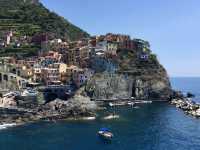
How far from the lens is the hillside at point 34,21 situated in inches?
6717

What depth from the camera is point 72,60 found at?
142125 mm

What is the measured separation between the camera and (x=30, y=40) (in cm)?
15762

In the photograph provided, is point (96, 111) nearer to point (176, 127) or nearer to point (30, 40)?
point (176, 127)

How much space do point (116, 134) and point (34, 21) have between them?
10856cm

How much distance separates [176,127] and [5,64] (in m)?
55.6

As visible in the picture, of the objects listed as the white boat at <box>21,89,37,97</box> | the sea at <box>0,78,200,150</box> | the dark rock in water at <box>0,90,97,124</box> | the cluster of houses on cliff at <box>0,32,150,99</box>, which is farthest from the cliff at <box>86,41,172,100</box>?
the sea at <box>0,78,200,150</box>

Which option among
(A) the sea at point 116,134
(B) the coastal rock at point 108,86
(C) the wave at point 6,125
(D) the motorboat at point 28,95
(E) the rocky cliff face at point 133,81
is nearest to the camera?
(A) the sea at point 116,134

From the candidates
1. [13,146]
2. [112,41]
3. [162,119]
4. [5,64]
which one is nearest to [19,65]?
[5,64]

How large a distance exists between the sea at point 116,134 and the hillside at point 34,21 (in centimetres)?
7864

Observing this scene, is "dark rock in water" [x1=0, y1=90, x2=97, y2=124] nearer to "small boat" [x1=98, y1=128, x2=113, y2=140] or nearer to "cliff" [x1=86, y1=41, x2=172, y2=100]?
"cliff" [x1=86, y1=41, x2=172, y2=100]

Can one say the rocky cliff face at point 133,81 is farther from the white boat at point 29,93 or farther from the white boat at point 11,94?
the white boat at point 11,94

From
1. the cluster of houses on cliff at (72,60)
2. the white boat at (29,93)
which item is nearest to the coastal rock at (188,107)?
the cluster of houses on cliff at (72,60)

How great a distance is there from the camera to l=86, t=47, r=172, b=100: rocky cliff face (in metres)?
126

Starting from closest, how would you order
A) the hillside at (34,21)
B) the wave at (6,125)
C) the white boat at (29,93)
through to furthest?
1. the wave at (6,125)
2. the white boat at (29,93)
3. the hillside at (34,21)
